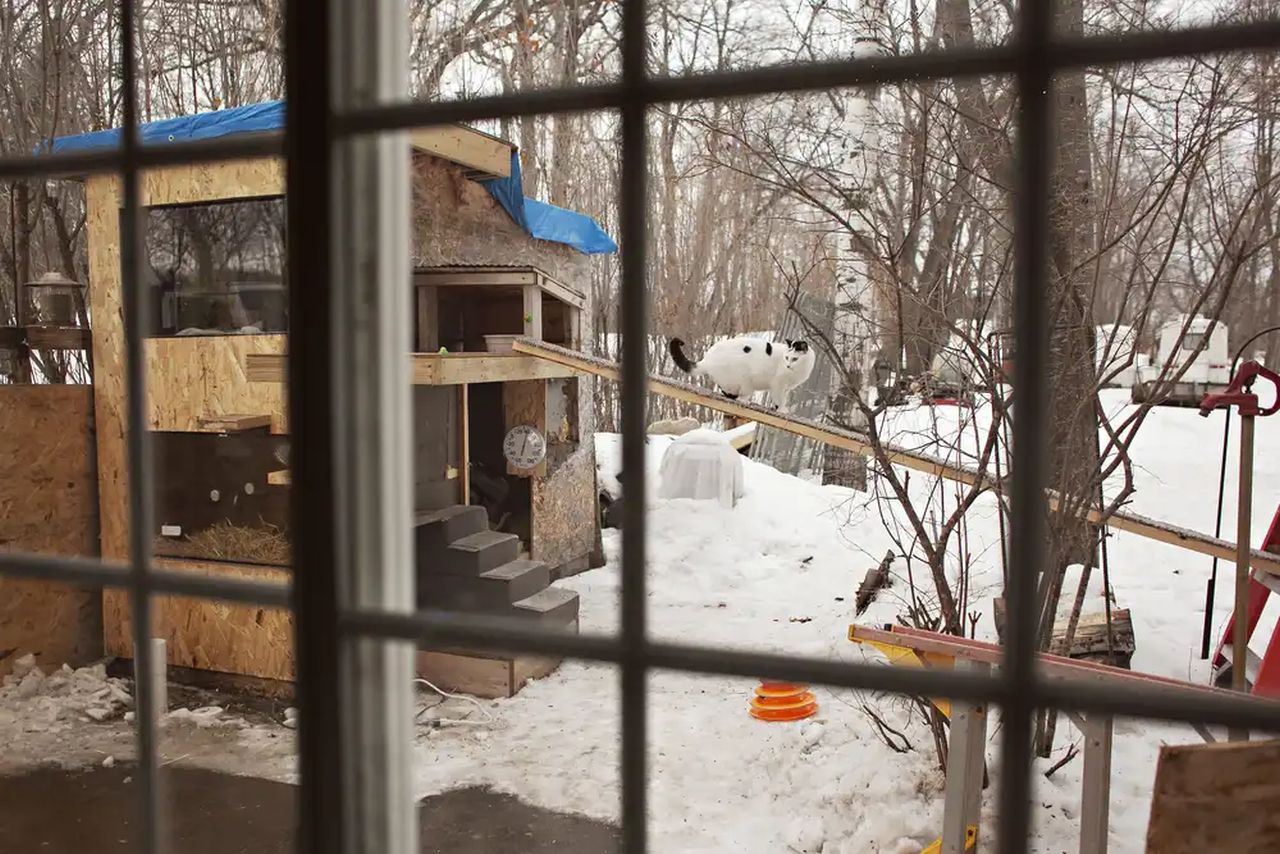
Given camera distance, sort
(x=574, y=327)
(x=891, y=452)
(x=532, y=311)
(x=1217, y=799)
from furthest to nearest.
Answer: (x=574, y=327), (x=532, y=311), (x=891, y=452), (x=1217, y=799)

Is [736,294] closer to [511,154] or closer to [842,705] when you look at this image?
[511,154]

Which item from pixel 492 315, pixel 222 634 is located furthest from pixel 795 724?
pixel 492 315

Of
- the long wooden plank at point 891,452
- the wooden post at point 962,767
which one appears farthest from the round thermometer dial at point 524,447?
the wooden post at point 962,767

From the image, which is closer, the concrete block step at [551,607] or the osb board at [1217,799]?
the osb board at [1217,799]

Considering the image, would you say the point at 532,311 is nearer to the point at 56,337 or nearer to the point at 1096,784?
the point at 56,337

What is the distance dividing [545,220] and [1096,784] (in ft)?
16.0

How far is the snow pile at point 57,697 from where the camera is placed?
4387mm

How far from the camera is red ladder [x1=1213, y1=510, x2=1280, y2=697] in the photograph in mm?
2850

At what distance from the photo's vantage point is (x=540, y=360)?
19.2 feet

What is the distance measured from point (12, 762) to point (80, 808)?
0.60m

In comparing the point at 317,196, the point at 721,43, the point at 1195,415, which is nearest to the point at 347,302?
the point at 317,196

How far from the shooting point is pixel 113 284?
4793 mm

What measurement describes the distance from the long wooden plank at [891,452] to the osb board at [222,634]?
1.87 m

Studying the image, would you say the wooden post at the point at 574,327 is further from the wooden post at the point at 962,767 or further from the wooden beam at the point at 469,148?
the wooden post at the point at 962,767
